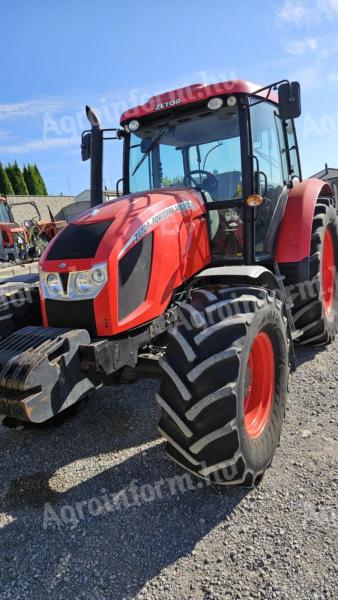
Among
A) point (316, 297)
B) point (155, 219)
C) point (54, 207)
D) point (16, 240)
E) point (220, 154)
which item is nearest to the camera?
point (155, 219)

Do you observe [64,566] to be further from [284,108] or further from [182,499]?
[284,108]

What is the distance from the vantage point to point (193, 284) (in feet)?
10.2

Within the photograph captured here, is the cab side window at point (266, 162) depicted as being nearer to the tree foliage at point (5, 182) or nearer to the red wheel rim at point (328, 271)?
the red wheel rim at point (328, 271)

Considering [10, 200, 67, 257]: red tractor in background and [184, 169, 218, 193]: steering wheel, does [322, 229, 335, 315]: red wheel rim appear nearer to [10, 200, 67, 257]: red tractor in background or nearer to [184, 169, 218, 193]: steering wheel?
[184, 169, 218, 193]: steering wheel

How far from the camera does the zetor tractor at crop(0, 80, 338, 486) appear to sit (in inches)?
91.0

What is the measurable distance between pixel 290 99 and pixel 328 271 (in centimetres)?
244

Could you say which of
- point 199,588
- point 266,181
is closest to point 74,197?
point 266,181

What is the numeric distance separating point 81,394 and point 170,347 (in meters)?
0.57

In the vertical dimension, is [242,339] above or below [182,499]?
above

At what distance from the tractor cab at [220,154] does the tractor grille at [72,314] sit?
131 cm

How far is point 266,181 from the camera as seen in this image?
3717mm

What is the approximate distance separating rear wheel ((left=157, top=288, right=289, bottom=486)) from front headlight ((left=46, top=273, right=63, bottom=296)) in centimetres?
78

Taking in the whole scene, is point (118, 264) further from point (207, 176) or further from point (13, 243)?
point (13, 243)

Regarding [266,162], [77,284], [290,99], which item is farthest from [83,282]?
[266,162]
